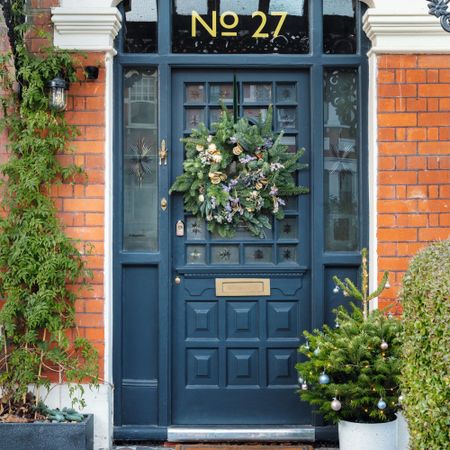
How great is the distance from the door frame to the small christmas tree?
0.77 m

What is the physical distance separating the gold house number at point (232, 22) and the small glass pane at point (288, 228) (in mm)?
1355

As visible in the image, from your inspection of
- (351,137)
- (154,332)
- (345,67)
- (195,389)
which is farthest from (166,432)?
(345,67)

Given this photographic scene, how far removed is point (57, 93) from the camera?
518 centimetres

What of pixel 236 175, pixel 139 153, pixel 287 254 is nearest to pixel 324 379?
pixel 287 254

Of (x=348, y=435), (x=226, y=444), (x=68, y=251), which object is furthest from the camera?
(x=226, y=444)

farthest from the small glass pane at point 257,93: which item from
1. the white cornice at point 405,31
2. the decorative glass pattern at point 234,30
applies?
the white cornice at point 405,31

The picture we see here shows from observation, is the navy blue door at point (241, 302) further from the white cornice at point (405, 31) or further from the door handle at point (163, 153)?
the white cornice at point (405, 31)

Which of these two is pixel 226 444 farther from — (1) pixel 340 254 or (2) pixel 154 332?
(1) pixel 340 254

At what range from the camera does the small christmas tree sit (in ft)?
15.2

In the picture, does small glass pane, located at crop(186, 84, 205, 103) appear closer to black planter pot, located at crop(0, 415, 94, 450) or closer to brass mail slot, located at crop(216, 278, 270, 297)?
brass mail slot, located at crop(216, 278, 270, 297)

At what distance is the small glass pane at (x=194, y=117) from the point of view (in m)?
5.66

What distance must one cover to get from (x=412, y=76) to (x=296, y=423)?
8.58 feet

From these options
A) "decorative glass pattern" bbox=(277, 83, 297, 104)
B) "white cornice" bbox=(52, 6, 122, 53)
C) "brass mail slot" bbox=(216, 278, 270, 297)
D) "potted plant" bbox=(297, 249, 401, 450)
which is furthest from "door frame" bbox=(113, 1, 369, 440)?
"potted plant" bbox=(297, 249, 401, 450)

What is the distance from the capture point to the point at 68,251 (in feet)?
17.0
